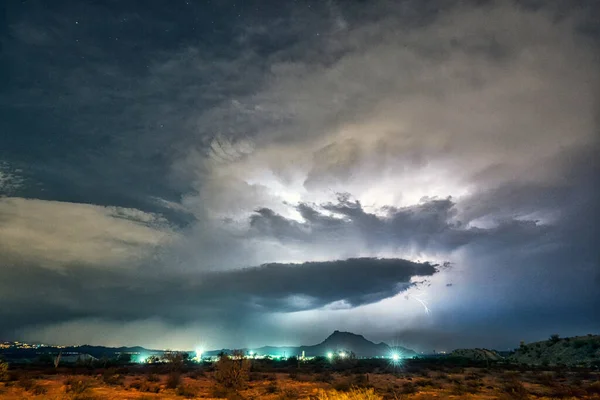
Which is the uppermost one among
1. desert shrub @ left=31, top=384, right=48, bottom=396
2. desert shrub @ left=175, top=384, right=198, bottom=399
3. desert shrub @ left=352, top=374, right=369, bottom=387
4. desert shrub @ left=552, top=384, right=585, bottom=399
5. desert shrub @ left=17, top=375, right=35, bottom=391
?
desert shrub @ left=17, top=375, right=35, bottom=391

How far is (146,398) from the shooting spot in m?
20.2

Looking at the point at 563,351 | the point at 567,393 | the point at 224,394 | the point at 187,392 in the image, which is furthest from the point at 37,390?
the point at 563,351

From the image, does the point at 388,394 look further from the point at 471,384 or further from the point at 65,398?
the point at 65,398

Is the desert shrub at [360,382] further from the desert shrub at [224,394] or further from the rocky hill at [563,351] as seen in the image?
the rocky hill at [563,351]

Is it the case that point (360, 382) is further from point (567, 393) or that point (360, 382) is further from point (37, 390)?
point (37, 390)

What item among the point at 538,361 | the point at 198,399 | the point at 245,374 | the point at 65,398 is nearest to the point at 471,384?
the point at 245,374

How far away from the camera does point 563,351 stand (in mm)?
60594

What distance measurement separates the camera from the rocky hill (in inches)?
2133

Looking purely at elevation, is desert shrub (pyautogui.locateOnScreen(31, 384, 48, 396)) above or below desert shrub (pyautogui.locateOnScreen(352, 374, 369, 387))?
above

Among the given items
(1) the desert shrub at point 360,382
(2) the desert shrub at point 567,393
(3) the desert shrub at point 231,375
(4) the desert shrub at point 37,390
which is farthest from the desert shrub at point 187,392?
(2) the desert shrub at point 567,393

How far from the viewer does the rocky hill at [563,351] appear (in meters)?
54.2

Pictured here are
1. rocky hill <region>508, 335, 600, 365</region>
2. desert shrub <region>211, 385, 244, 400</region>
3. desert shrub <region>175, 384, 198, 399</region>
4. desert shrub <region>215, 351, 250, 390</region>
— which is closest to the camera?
→ desert shrub <region>211, 385, 244, 400</region>

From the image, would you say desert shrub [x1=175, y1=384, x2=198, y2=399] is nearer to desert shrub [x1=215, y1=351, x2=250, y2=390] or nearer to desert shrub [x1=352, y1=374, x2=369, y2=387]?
desert shrub [x1=215, y1=351, x2=250, y2=390]

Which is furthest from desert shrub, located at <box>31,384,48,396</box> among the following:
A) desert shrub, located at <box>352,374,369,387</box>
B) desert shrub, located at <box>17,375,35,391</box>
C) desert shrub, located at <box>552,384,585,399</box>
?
desert shrub, located at <box>552,384,585,399</box>
